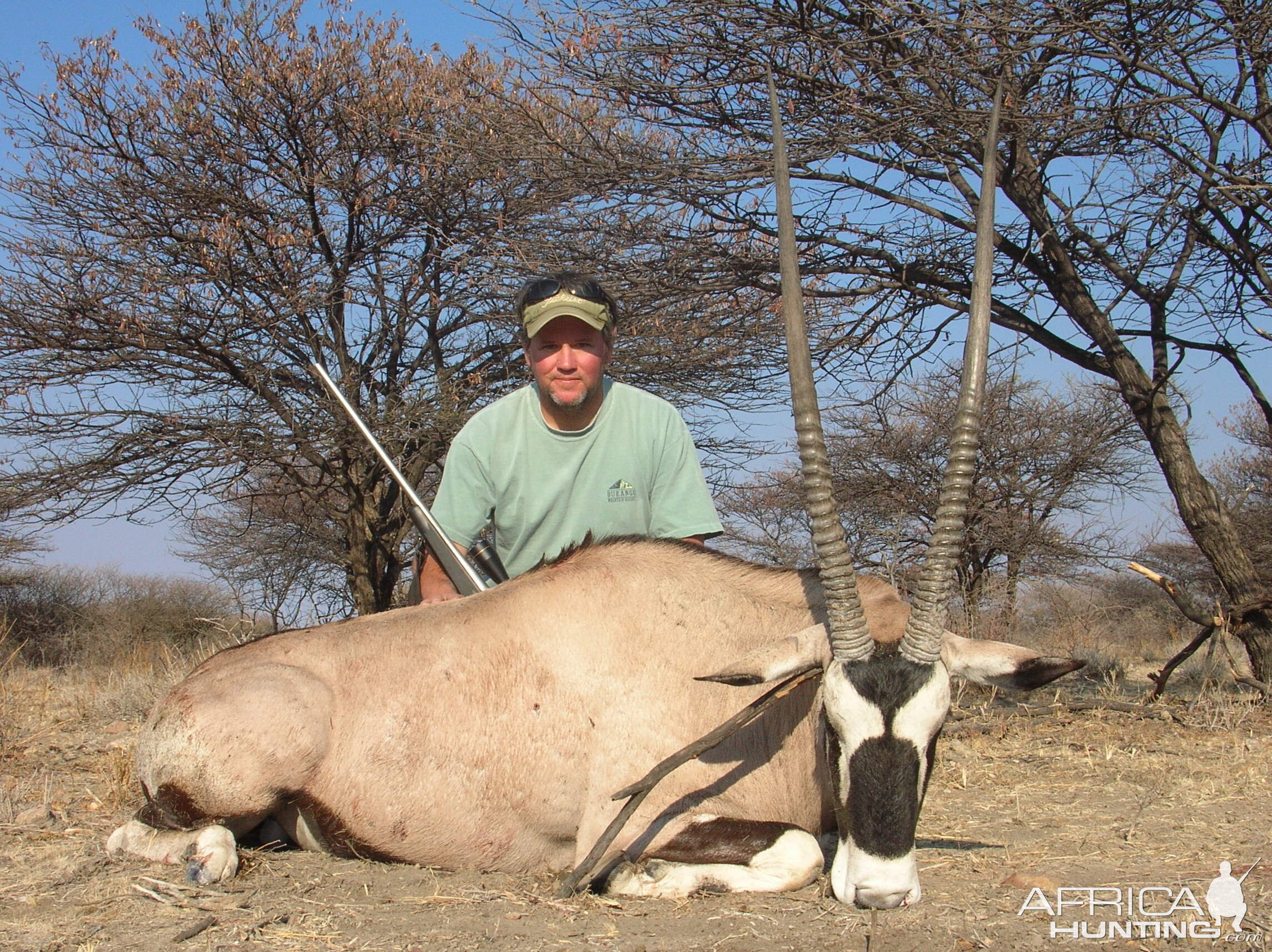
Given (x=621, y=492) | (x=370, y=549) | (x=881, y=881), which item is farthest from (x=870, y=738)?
(x=370, y=549)

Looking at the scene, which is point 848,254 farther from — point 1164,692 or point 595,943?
point 595,943

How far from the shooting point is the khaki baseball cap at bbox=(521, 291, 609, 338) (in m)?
4.41

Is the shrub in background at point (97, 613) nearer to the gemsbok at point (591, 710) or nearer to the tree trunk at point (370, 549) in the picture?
the tree trunk at point (370, 549)

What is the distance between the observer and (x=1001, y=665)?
3496mm

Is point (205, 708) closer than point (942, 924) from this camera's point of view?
No

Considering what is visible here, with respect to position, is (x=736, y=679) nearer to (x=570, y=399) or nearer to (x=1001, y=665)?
(x=1001, y=665)

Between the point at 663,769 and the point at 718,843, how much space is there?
0.29 meters

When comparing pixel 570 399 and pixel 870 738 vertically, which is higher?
pixel 570 399

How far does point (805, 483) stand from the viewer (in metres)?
3.50

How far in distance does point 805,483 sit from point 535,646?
1.05 metres

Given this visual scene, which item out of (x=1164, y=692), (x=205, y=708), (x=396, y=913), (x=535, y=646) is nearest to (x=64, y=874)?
(x=205, y=708)

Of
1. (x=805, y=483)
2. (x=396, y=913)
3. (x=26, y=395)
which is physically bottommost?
(x=396, y=913)

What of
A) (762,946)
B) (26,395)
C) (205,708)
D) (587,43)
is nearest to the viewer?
(762,946)

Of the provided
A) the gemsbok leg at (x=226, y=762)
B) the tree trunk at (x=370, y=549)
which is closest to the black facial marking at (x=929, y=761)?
the gemsbok leg at (x=226, y=762)
